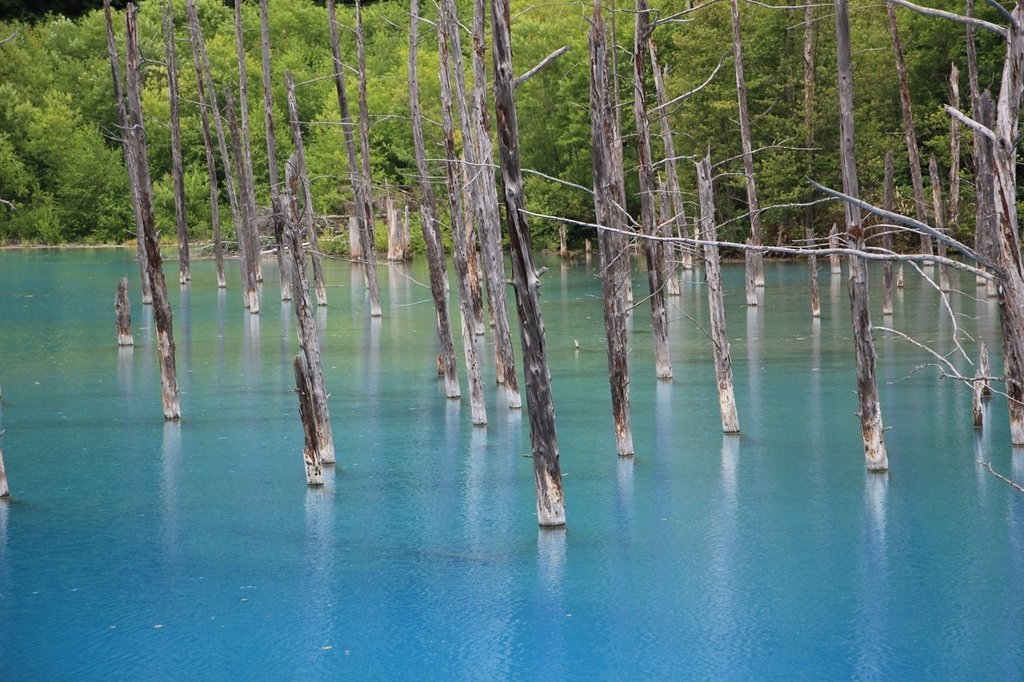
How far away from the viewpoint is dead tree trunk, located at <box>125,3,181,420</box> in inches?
614

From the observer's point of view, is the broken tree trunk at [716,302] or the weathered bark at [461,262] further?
the weathered bark at [461,262]

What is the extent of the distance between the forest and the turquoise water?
4947mm

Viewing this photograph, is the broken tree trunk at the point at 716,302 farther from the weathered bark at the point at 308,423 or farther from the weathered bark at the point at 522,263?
the weathered bark at the point at 308,423

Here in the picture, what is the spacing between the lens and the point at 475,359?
1573cm

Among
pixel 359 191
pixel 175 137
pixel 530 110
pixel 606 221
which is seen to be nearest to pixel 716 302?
pixel 606 221

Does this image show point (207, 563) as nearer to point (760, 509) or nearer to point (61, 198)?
point (760, 509)

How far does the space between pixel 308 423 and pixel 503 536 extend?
2.39 m

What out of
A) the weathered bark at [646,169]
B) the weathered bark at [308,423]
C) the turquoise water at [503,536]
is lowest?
the turquoise water at [503,536]

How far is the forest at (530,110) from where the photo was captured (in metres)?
37.9

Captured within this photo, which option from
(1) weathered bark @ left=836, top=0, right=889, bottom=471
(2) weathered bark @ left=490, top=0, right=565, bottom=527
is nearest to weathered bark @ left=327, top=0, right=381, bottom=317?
(1) weathered bark @ left=836, top=0, right=889, bottom=471

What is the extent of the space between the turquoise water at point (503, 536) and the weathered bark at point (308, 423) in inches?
7.3

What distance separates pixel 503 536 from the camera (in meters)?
11.3

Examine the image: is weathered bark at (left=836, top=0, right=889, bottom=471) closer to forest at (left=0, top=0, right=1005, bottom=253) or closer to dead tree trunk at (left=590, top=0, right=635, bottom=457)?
dead tree trunk at (left=590, top=0, right=635, bottom=457)

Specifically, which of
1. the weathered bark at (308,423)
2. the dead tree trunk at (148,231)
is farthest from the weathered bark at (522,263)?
the dead tree trunk at (148,231)
